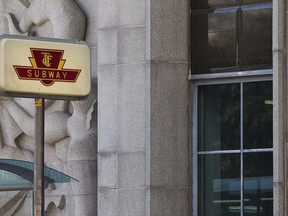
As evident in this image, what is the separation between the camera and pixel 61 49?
33.2 ft

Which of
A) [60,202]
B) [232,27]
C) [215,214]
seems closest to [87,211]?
[60,202]

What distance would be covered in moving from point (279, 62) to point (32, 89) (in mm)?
7531

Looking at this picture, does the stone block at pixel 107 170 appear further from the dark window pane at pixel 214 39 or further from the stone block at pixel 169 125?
the dark window pane at pixel 214 39

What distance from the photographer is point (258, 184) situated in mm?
18641

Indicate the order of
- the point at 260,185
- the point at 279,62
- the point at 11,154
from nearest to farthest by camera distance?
the point at 279,62 < the point at 260,185 < the point at 11,154

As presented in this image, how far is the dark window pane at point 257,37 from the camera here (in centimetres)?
1850

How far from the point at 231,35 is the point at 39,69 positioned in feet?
30.3

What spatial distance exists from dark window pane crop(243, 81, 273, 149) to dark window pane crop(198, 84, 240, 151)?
20 centimetres

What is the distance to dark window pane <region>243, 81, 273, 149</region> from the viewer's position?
18531 mm

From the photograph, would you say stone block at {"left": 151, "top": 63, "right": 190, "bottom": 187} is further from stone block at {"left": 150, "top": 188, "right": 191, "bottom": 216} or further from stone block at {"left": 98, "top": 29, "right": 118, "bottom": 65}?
stone block at {"left": 98, "top": 29, "right": 118, "bottom": 65}

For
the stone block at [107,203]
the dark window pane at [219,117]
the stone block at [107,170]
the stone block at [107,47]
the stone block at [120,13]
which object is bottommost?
the stone block at [107,203]

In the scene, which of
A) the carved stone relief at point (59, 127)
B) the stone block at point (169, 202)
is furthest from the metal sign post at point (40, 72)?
the carved stone relief at point (59, 127)

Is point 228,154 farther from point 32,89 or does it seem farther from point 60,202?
point 32,89

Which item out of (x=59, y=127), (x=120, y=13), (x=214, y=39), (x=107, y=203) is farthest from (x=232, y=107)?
(x=59, y=127)
